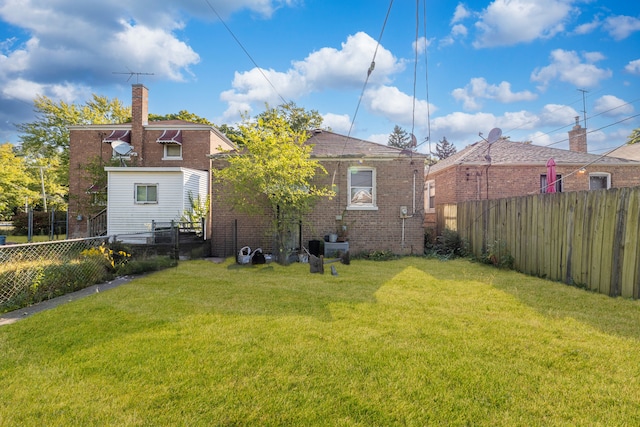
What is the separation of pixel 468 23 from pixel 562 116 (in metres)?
15.1

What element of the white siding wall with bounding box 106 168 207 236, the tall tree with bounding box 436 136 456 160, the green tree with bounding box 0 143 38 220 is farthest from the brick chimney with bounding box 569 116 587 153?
the tall tree with bounding box 436 136 456 160

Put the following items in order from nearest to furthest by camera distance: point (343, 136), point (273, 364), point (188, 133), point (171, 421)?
point (171, 421)
point (273, 364)
point (343, 136)
point (188, 133)

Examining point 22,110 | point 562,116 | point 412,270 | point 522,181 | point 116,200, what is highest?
point 22,110

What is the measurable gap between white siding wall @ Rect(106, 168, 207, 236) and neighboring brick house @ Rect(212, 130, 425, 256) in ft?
9.33

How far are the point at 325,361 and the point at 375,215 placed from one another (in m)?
8.66

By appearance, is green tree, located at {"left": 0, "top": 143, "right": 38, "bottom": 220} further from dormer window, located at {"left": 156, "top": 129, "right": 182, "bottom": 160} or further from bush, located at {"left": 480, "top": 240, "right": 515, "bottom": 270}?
bush, located at {"left": 480, "top": 240, "right": 515, "bottom": 270}

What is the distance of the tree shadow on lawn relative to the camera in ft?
13.7

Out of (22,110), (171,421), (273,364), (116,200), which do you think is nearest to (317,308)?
(273,364)

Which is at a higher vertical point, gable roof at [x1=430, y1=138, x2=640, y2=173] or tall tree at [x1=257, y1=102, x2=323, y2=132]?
tall tree at [x1=257, y1=102, x2=323, y2=132]

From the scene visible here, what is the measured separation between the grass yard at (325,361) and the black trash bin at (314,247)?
16.4 feet

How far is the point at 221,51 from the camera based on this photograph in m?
9.88

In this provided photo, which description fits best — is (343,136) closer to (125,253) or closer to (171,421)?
(125,253)

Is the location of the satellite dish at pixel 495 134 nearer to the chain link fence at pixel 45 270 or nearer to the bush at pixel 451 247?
the bush at pixel 451 247

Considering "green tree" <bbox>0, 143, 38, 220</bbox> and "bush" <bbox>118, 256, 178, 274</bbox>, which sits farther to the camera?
"green tree" <bbox>0, 143, 38, 220</bbox>
